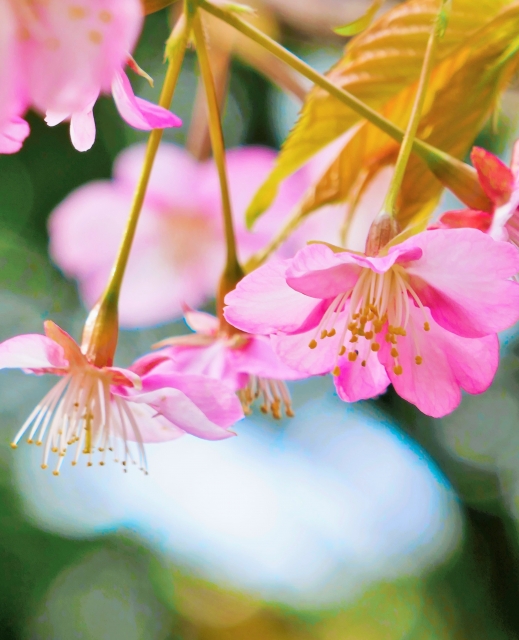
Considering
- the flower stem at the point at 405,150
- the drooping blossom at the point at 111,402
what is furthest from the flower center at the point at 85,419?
the flower stem at the point at 405,150

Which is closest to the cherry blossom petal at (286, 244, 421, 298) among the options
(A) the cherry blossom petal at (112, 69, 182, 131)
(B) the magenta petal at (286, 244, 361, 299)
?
(B) the magenta petal at (286, 244, 361, 299)

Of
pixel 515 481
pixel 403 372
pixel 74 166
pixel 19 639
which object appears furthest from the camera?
pixel 19 639

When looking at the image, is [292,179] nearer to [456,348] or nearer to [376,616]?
[456,348]

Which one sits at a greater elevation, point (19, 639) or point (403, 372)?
point (403, 372)

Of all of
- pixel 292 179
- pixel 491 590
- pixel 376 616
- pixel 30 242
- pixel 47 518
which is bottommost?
pixel 47 518

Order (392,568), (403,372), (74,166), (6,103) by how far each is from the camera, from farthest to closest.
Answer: (392,568), (74,166), (403,372), (6,103)

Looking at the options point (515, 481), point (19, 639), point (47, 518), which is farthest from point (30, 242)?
point (515, 481)

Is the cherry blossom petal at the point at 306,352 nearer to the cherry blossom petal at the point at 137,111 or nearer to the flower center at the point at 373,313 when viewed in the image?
the flower center at the point at 373,313
